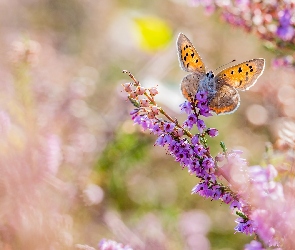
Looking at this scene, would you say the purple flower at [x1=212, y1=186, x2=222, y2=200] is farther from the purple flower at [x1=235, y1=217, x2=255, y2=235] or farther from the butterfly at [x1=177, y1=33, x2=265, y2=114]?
the butterfly at [x1=177, y1=33, x2=265, y2=114]

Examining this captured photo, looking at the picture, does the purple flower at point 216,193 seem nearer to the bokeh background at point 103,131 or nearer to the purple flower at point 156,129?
the purple flower at point 156,129

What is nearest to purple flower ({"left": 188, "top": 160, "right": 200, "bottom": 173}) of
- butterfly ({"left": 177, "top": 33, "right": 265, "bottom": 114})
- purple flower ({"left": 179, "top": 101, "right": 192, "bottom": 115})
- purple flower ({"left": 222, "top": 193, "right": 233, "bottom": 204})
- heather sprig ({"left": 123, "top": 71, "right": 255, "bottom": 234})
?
heather sprig ({"left": 123, "top": 71, "right": 255, "bottom": 234})

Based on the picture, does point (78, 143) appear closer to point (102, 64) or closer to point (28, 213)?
point (28, 213)

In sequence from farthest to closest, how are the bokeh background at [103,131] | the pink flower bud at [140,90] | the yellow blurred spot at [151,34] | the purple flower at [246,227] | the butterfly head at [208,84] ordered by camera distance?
the yellow blurred spot at [151,34] → the bokeh background at [103,131] → the butterfly head at [208,84] → the pink flower bud at [140,90] → the purple flower at [246,227]

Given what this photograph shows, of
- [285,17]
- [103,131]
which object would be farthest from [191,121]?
[103,131]

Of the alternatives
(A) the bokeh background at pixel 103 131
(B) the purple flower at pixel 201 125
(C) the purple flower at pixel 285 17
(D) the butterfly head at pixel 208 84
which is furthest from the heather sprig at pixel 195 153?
(C) the purple flower at pixel 285 17

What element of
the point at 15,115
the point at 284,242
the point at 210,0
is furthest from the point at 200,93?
the point at 15,115

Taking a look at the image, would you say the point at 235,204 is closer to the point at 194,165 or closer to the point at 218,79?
the point at 194,165

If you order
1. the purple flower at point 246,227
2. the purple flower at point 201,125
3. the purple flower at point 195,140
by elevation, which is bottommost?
the purple flower at point 246,227
